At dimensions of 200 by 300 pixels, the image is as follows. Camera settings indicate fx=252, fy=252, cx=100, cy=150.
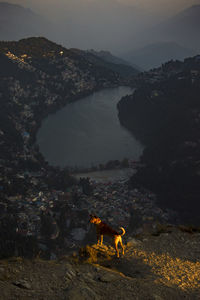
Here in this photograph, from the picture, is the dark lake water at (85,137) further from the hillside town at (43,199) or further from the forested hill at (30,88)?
the hillside town at (43,199)

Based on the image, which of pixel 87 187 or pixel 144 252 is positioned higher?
pixel 144 252

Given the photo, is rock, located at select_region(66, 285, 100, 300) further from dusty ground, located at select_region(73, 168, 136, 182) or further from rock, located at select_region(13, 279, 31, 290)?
dusty ground, located at select_region(73, 168, 136, 182)

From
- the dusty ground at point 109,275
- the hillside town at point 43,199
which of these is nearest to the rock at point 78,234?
the hillside town at point 43,199

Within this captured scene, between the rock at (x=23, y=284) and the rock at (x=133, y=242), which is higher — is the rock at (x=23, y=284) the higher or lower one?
the higher one

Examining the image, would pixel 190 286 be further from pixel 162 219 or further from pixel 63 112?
pixel 63 112

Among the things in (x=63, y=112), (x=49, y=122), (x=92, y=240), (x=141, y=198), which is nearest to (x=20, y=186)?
(x=92, y=240)
